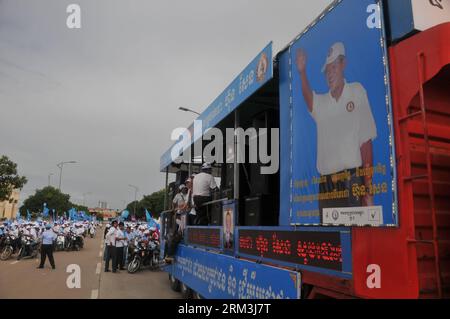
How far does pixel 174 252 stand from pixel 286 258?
202 inches

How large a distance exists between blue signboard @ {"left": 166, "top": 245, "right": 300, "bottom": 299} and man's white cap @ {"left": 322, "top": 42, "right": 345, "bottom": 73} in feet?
6.42

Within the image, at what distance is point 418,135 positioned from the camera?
267cm

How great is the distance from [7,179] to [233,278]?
35.1 meters

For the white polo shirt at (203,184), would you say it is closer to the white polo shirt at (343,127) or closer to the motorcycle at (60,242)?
the white polo shirt at (343,127)

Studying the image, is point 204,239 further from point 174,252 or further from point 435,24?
point 435,24

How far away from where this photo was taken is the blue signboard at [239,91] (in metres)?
4.41

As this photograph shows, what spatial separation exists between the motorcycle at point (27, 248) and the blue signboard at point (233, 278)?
12309mm

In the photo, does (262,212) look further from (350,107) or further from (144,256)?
(144,256)

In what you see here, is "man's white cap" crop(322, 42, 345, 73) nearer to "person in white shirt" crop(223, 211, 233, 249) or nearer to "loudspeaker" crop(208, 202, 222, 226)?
"person in white shirt" crop(223, 211, 233, 249)

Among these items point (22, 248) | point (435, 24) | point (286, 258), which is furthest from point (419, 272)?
point (22, 248)

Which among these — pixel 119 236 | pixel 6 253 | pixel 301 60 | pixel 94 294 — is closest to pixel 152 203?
pixel 6 253
